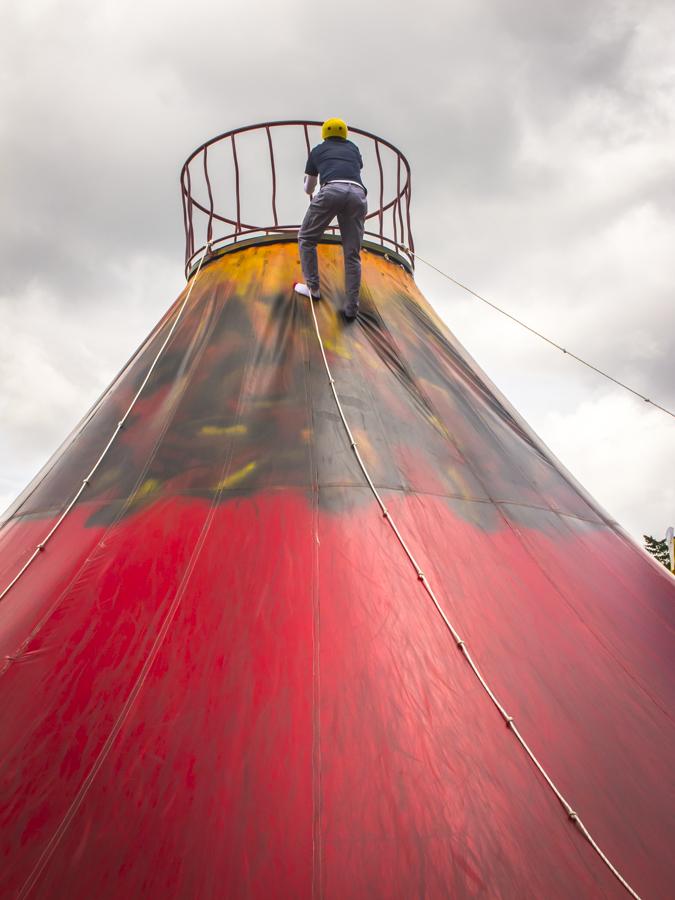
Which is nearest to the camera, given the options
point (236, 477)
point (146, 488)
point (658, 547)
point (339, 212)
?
point (236, 477)

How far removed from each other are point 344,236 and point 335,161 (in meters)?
0.51

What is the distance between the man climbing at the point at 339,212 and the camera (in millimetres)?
4555

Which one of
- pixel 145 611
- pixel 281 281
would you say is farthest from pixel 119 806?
pixel 281 281

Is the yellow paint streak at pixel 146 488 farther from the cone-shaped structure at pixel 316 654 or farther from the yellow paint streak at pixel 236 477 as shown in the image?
the yellow paint streak at pixel 236 477

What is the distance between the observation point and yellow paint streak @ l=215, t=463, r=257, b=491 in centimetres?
352

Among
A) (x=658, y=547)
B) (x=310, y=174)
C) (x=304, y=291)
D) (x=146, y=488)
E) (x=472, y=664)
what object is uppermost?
(x=658, y=547)

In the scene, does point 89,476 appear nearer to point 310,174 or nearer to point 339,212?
point 339,212

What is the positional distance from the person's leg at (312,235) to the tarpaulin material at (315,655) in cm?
29

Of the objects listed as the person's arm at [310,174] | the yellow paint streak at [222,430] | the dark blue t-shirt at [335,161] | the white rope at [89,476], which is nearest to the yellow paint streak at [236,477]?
the yellow paint streak at [222,430]

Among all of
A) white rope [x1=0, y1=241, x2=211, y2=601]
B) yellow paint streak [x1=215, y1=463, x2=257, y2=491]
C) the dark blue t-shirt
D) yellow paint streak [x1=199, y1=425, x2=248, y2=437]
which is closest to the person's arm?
the dark blue t-shirt

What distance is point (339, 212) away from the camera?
4.64 m

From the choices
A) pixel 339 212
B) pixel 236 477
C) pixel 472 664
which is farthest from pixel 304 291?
pixel 472 664

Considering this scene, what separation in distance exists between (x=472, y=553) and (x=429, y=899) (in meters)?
1.62

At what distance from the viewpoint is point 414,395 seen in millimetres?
4363
